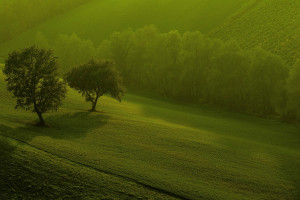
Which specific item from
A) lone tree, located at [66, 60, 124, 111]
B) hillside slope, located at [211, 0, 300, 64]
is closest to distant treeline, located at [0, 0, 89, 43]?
hillside slope, located at [211, 0, 300, 64]

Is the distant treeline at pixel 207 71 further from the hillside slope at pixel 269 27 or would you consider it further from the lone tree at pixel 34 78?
the lone tree at pixel 34 78

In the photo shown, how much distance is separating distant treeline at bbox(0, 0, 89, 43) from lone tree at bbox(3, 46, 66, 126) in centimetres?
12789

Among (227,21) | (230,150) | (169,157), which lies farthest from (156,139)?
(227,21)

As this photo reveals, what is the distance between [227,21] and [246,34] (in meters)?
17.4

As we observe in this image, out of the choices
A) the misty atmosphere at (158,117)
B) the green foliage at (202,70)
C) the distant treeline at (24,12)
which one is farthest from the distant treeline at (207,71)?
the distant treeline at (24,12)

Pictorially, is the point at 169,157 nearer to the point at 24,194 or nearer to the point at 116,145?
the point at 116,145

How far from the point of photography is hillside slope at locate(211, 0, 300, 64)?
3701 inches

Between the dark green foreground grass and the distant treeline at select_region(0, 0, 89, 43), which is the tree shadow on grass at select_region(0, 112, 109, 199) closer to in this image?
the dark green foreground grass

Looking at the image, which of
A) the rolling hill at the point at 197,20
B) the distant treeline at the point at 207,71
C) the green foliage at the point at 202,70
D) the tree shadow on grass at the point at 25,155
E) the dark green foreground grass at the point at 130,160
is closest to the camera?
the tree shadow on grass at the point at 25,155

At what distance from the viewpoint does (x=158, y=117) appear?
53.1 m

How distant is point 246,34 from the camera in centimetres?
10900

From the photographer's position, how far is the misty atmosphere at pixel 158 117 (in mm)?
24359

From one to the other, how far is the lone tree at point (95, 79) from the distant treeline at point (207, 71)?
33.2 metres

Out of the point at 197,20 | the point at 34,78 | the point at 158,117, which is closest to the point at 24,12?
the point at 197,20
